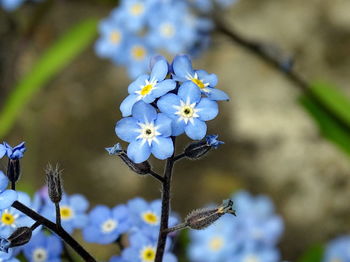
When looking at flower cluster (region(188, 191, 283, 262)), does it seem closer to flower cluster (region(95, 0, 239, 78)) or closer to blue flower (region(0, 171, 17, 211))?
flower cluster (region(95, 0, 239, 78))

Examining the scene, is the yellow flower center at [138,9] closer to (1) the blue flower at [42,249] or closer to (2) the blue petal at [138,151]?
(1) the blue flower at [42,249]

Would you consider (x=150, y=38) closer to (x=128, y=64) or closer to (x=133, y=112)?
(x=128, y=64)

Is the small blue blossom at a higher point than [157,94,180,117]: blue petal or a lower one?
lower

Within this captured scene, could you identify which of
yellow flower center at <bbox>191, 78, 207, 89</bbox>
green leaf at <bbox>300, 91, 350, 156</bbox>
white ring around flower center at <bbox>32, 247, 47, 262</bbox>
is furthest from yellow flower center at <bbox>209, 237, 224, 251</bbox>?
yellow flower center at <bbox>191, 78, 207, 89</bbox>

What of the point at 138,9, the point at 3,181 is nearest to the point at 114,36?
the point at 138,9

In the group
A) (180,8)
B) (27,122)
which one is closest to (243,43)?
(180,8)

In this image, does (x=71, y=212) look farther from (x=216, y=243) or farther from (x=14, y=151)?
(x=216, y=243)
